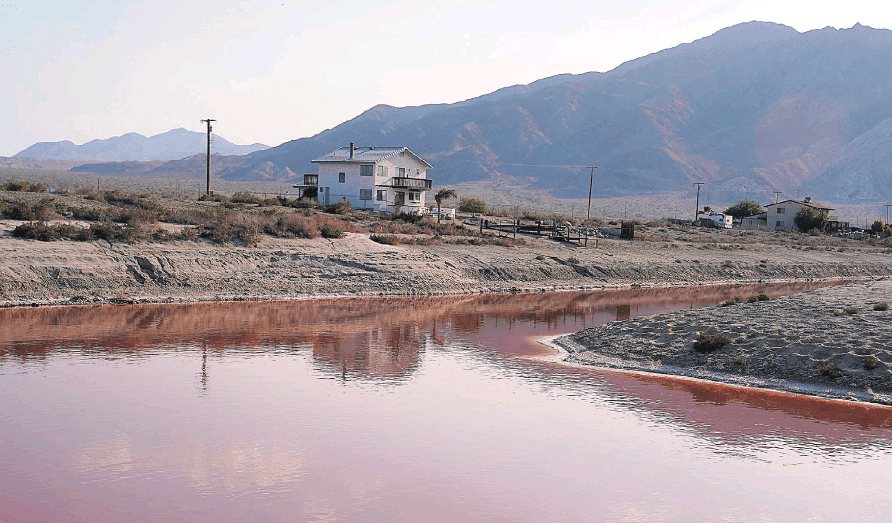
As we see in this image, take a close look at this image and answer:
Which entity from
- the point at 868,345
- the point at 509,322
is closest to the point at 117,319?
the point at 509,322

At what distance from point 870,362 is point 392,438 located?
1279 cm

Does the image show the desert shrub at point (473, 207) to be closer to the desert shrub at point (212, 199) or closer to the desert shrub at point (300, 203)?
the desert shrub at point (300, 203)

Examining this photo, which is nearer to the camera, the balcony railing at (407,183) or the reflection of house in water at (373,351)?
the reflection of house in water at (373,351)

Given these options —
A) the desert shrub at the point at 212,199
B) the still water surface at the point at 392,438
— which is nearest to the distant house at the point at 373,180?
the desert shrub at the point at 212,199

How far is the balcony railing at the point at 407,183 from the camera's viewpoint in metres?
82.7

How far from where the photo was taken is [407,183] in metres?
83.8

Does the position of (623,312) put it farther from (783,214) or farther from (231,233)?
(783,214)

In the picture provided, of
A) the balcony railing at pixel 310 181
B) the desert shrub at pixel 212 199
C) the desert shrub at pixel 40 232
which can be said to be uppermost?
the balcony railing at pixel 310 181

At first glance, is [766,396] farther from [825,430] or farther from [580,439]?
[580,439]

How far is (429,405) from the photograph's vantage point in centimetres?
2038

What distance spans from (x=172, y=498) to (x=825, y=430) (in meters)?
13.1

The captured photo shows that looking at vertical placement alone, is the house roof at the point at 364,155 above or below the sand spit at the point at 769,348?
above

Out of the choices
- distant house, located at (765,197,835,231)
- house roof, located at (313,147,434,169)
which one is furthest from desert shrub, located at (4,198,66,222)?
distant house, located at (765,197,835,231)

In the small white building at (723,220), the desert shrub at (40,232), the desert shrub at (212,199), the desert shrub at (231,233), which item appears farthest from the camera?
the small white building at (723,220)
